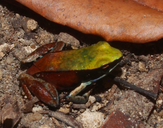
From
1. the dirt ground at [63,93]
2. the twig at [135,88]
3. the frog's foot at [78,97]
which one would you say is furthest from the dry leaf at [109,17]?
the frog's foot at [78,97]

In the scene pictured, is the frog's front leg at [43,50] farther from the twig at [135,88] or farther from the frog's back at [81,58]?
the twig at [135,88]

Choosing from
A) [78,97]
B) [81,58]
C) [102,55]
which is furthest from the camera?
[78,97]

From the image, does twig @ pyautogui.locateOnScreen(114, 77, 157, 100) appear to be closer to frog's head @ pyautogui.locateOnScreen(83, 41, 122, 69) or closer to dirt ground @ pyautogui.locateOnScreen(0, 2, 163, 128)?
dirt ground @ pyautogui.locateOnScreen(0, 2, 163, 128)

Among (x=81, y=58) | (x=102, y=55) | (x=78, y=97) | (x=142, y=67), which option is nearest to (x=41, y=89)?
(x=78, y=97)

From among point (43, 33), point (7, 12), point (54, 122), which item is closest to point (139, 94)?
point (54, 122)

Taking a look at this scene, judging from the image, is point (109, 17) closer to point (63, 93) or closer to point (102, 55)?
point (102, 55)

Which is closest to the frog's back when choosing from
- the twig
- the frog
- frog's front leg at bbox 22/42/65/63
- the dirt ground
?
the frog

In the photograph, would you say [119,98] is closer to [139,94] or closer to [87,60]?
[139,94]

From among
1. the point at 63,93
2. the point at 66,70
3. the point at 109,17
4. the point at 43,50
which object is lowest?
the point at 63,93
